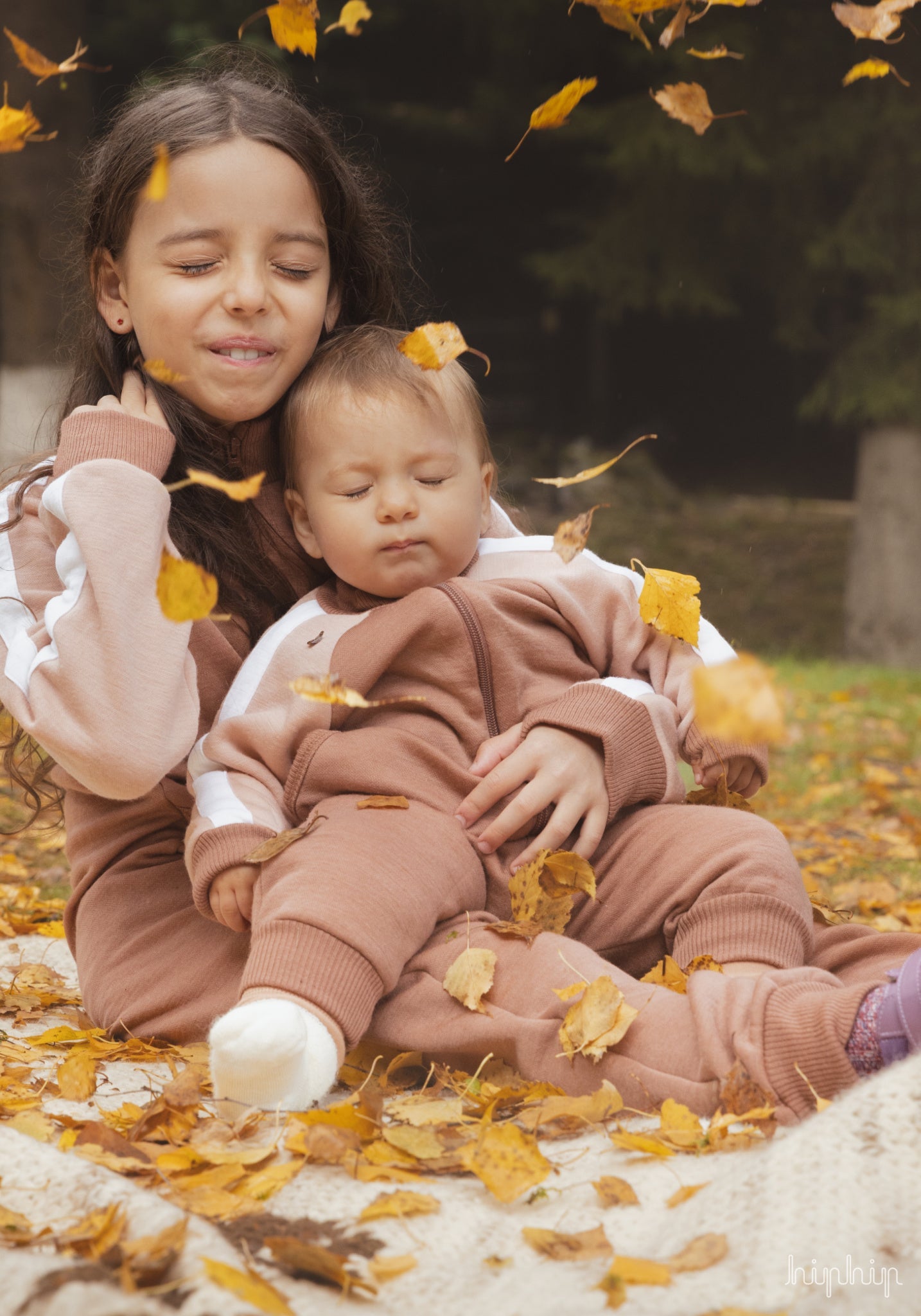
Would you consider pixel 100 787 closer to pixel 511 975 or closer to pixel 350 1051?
pixel 350 1051

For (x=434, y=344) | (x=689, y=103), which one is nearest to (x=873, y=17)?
(x=689, y=103)

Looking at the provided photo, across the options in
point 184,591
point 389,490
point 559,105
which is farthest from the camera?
point 389,490

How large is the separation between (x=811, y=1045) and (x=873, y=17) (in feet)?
5.31

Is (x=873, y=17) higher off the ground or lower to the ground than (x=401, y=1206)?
higher

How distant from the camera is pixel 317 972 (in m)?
1.83

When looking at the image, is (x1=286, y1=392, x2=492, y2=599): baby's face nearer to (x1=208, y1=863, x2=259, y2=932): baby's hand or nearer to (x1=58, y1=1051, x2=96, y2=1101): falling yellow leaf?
(x1=208, y1=863, x2=259, y2=932): baby's hand

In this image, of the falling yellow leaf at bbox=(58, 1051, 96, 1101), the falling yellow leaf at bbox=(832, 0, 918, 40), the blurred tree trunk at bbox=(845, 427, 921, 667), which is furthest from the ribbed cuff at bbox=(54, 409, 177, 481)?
the blurred tree trunk at bbox=(845, 427, 921, 667)

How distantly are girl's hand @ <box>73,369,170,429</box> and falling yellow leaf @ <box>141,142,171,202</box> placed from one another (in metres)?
0.04

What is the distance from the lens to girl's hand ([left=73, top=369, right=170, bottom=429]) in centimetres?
229

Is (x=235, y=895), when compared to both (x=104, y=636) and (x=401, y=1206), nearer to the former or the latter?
(x=104, y=636)

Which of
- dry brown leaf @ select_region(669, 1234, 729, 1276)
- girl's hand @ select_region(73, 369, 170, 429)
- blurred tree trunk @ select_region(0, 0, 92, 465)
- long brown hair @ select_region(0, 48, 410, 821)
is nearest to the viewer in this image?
dry brown leaf @ select_region(669, 1234, 729, 1276)

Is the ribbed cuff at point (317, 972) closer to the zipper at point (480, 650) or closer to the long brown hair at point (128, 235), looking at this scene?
the zipper at point (480, 650)

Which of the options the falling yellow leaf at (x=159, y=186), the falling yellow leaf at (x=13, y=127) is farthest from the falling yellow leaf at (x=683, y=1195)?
the falling yellow leaf at (x=13, y=127)

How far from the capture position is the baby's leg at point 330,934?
173 centimetres
